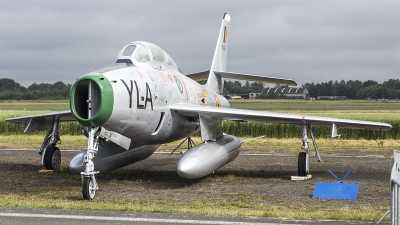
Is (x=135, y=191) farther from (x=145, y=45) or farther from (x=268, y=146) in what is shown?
(x=268, y=146)

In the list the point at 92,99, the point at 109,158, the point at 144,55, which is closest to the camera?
the point at 92,99

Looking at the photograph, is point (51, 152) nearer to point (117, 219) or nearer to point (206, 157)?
point (206, 157)

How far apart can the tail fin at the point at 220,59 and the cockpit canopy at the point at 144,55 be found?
5059 millimetres

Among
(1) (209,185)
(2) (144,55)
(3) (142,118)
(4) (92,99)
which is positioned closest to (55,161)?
(2) (144,55)

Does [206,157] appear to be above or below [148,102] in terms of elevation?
below

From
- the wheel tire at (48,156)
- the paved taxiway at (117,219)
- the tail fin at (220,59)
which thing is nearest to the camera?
the paved taxiway at (117,219)

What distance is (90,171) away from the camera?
10875mm

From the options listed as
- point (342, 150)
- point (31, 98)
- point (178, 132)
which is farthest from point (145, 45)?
point (31, 98)

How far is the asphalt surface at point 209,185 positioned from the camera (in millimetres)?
8625

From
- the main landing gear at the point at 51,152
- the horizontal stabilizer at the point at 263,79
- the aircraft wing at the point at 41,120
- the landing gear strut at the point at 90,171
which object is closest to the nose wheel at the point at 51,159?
the main landing gear at the point at 51,152

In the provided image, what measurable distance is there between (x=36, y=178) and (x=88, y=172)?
4.45 meters

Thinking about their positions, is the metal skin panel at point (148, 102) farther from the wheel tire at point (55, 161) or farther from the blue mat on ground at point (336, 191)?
the blue mat on ground at point (336, 191)

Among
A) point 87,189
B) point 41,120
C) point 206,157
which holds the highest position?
point 41,120

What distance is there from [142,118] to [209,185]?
254 cm
